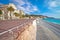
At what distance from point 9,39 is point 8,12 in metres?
76.4

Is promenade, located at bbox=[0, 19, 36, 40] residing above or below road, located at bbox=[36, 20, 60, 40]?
above

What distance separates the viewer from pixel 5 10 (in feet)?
256

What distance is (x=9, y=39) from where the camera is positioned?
4258 mm

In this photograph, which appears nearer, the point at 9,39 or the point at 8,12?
the point at 9,39

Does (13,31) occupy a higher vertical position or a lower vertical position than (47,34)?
higher

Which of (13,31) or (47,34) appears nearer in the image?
(13,31)

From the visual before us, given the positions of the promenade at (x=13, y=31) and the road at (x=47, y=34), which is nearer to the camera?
the promenade at (x=13, y=31)

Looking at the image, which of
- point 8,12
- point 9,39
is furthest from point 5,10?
point 9,39

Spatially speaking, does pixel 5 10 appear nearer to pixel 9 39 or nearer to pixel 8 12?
pixel 8 12

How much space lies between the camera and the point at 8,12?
7931cm

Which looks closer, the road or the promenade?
the promenade

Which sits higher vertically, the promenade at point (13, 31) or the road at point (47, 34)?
the promenade at point (13, 31)

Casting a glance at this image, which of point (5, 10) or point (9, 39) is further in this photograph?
point (5, 10)

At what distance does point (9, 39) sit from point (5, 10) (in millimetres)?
75542
